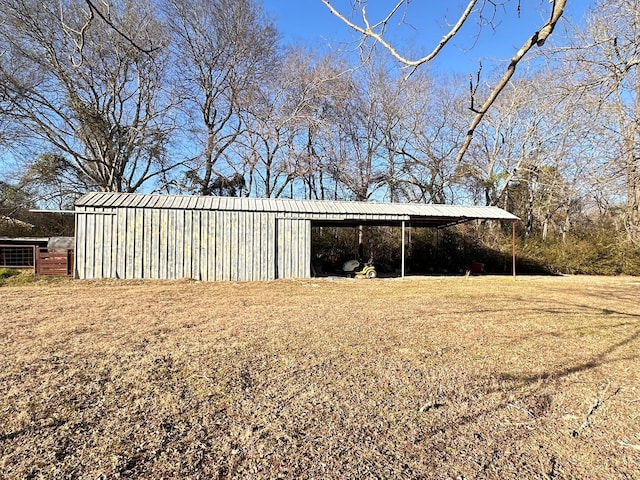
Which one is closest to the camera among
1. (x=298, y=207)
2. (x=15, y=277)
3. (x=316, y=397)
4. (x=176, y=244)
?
(x=316, y=397)

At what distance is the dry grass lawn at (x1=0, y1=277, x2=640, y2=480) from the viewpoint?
6.70 ft

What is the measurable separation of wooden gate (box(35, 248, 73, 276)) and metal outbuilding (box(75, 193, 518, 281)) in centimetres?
51

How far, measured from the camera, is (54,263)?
11.3 meters

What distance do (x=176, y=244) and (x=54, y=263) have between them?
11.6 feet

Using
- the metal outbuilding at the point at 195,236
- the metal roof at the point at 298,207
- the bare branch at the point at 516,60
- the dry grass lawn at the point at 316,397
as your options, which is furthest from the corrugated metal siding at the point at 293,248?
the bare branch at the point at 516,60

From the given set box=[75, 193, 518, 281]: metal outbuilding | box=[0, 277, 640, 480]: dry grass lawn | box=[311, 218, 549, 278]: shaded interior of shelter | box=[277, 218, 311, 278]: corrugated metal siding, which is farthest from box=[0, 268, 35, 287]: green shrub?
box=[311, 218, 549, 278]: shaded interior of shelter

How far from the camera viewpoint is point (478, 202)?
24281mm

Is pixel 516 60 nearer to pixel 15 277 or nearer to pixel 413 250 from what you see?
pixel 15 277

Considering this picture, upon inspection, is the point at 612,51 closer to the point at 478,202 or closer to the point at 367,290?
→ the point at 367,290

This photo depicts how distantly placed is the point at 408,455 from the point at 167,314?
5.06 meters

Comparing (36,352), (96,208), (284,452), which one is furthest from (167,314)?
(96,208)

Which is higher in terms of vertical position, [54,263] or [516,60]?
[516,60]

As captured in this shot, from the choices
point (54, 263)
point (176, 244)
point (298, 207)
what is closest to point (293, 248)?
point (298, 207)

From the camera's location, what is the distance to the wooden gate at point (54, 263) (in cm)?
1121
